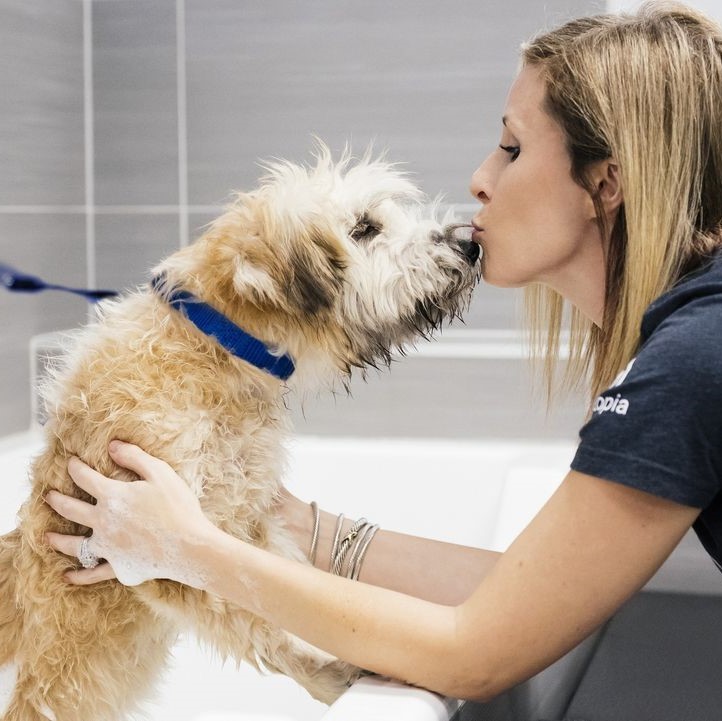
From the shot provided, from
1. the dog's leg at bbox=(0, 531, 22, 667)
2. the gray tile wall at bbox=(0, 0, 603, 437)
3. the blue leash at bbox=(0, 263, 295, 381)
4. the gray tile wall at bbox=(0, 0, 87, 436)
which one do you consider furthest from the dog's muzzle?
the gray tile wall at bbox=(0, 0, 87, 436)

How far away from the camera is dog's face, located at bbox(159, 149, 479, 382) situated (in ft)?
4.29

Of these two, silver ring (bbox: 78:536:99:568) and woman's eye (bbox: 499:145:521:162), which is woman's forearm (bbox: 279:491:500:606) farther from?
woman's eye (bbox: 499:145:521:162)

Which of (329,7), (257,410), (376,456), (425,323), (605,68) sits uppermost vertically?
(329,7)

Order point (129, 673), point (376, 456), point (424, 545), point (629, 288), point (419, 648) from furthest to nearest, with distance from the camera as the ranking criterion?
point (376, 456), point (424, 545), point (129, 673), point (629, 288), point (419, 648)

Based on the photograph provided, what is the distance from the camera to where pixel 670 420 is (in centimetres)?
95

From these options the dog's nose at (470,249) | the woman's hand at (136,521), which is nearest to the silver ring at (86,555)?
the woman's hand at (136,521)

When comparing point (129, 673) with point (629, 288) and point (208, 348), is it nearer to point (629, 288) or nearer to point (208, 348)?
point (208, 348)

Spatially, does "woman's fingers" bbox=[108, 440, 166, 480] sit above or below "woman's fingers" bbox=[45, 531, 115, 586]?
above

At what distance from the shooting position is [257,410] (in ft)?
4.52

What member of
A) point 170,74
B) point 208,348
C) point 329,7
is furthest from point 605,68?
point 170,74

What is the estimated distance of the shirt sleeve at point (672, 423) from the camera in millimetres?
947

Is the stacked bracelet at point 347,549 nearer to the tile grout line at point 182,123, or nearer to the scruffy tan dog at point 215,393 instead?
the scruffy tan dog at point 215,393

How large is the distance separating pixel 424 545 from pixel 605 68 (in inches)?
29.6

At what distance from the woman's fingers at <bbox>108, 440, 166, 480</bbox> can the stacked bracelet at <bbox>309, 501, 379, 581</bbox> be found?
0.39 metres
